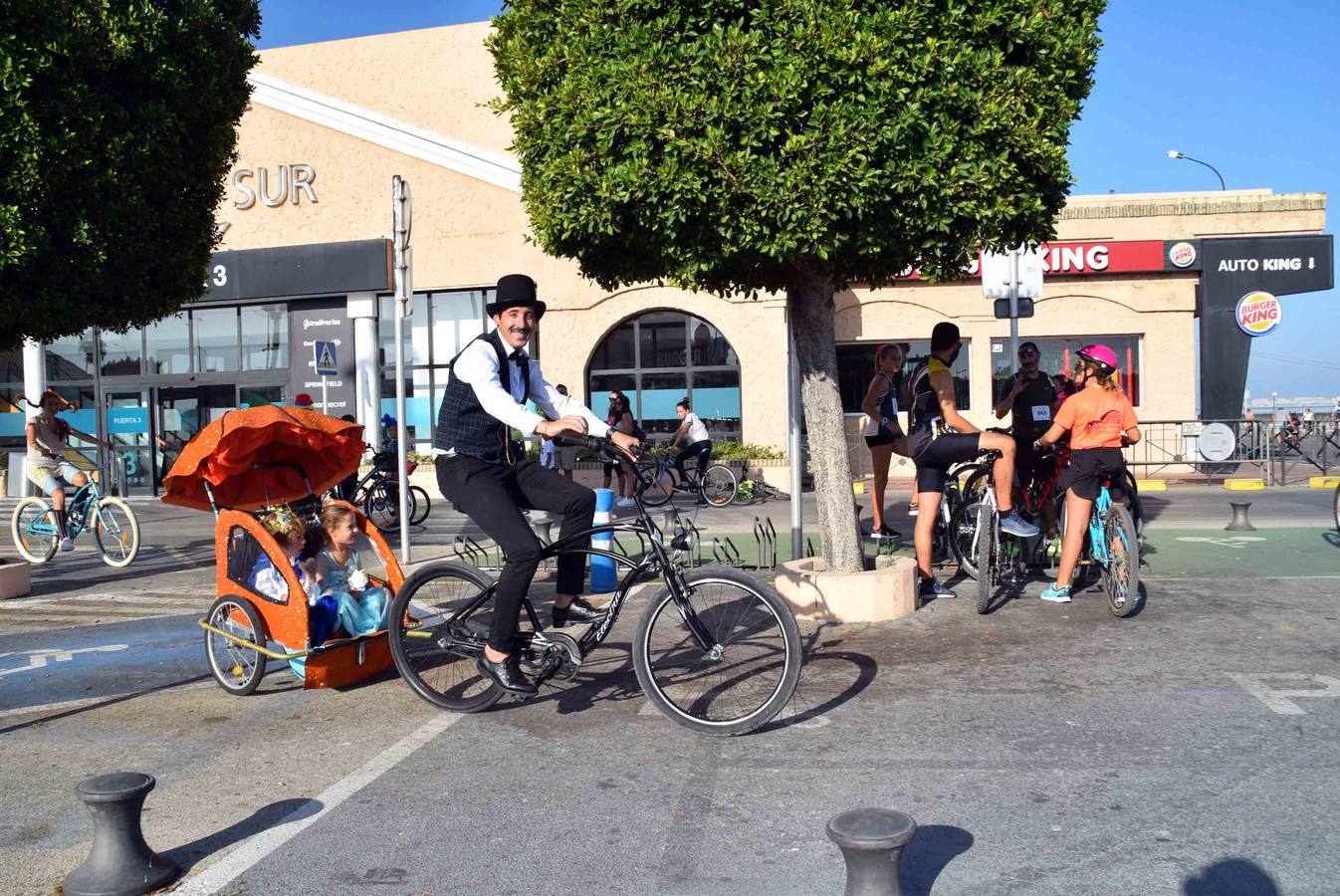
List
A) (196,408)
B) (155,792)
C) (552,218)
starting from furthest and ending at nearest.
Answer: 1. (196,408)
2. (552,218)
3. (155,792)

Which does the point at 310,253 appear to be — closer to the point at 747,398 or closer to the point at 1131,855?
the point at 747,398

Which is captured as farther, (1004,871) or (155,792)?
(155,792)

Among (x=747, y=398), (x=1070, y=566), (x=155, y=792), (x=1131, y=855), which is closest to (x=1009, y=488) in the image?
(x=1070, y=566)

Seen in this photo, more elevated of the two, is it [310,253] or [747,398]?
[310,253]

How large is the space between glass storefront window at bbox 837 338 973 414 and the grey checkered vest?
59.8 ft

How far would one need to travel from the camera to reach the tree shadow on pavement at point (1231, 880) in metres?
3.23

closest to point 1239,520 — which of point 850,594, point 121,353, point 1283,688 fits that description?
point 850,594

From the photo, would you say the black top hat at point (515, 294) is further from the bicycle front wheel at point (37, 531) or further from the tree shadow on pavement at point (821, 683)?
the bicycle front wheel at point (37, 531)

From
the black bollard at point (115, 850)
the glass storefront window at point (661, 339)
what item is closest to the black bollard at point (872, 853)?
the black bollard at point (115, 850)

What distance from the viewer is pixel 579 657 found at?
520cm

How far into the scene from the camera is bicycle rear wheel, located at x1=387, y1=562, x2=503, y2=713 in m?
5.45

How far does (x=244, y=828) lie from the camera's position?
3971mm

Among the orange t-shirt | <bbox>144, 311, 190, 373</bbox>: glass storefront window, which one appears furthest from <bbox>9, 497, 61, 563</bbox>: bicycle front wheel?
<bbox>144, 311, 190, 373</bbox>: glass storefront window

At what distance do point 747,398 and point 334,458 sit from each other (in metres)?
13.4
